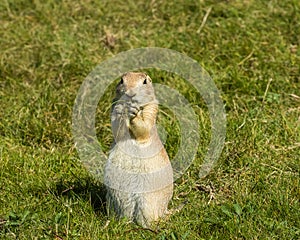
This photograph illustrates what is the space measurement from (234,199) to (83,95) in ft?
6.23

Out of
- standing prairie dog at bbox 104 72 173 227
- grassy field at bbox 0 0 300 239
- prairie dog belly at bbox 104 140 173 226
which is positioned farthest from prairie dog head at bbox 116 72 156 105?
grassy field at bbox 0 0 300 239

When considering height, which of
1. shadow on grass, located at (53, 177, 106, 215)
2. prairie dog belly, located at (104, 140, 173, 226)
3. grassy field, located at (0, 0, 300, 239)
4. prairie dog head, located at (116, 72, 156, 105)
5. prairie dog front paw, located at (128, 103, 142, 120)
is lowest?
grassy field, located at (0, 0, 300, 239)

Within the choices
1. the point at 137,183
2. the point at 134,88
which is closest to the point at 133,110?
the point at 134,88

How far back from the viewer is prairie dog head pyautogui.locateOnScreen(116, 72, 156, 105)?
364cm

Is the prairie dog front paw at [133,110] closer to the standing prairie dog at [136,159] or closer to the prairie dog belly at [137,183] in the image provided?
the standing prairie dog at [136,159]

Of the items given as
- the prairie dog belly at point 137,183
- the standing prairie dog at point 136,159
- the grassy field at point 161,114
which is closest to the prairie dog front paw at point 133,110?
the standing prairie dog at point 136,159

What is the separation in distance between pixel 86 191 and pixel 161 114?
129 centimetres

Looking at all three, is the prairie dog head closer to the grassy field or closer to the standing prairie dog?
the standing prairie dog

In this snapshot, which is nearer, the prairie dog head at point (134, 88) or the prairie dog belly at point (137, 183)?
the prairie dog head at point (134, 88)

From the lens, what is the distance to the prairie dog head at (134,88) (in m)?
3.64

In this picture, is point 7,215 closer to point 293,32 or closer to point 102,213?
point 102,213

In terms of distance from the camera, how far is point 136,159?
377cm

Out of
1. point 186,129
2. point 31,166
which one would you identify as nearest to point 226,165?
point 186,129

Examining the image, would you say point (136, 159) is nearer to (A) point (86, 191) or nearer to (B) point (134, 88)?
(B) point (134, 88)
